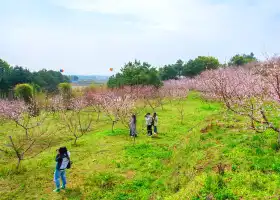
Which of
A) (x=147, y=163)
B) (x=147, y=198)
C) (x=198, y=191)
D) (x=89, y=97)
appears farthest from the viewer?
(x=89, y=97)

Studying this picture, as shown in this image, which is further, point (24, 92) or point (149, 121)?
point (24, 92)

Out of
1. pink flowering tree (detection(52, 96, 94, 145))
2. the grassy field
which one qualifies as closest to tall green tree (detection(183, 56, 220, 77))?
pink flowering tree (detection(52, 96, 94, 145))

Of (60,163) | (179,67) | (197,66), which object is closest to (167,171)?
(60,163)

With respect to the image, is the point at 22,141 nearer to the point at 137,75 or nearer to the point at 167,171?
the point at 167,171

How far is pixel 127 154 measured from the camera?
13.6m

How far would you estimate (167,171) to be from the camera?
11078 mm

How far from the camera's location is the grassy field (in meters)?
7.18

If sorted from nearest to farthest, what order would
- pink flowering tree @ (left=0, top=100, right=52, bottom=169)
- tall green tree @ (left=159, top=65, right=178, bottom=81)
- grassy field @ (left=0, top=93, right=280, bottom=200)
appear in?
1. grassy field @ (left=0, top=93, right=280, bottom=200)
2. pink flowering tree @ (left=0, top=100, right=52, bottom=169)
3. tall green tree @ (left=159, top=65, right=178, bottom=81)

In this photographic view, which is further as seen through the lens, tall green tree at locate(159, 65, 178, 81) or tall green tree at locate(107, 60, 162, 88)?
tall green tree at locate(159, 65, 178, 81)

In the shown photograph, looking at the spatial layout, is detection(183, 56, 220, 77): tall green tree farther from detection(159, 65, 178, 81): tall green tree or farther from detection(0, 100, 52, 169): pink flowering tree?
detection(0, 100, 52, 169): pink flowering tree

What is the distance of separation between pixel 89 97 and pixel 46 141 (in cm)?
1698

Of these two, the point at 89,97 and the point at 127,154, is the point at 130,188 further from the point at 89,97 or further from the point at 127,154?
the point at 89,97

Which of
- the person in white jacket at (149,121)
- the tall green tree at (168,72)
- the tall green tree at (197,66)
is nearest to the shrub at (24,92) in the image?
the person in white jacket at (149,121)

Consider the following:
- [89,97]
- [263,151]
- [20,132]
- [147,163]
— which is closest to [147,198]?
[147,163]
